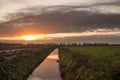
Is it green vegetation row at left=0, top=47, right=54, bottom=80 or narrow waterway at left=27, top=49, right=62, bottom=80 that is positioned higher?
green vegetation row at left=0, top=47, right=54, bottom=80

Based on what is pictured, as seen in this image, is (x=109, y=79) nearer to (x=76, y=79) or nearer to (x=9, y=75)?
(x=76, y=79)

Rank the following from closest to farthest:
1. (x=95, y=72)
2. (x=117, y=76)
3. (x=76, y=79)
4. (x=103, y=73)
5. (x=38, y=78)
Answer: (x=117, y=76)
(x=103, y=73)
(x=95, y=72)
(x=76, y=79)
(x=38, y=78)

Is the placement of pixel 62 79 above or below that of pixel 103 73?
below

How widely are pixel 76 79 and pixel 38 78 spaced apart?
11.6m

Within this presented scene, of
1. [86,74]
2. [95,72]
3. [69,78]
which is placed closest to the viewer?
[95,72]

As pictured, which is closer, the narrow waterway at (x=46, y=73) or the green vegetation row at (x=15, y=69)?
the green vegetation row at (x=15, y=69)

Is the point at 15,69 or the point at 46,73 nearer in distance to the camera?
the point at 15,69

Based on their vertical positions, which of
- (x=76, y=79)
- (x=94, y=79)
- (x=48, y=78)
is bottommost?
(x=48, y=78)

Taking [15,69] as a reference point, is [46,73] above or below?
below

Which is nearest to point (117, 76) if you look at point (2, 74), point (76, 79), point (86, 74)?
point (86, 74)

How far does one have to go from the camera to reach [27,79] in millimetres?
42562

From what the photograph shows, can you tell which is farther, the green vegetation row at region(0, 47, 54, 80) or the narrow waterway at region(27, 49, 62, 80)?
the narrow waterway at region(27, 49, 62, 80)

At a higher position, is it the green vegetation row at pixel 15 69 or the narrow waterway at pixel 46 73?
the green vegetation row at pixel 15 69

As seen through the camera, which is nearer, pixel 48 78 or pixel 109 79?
pixel 109 79
